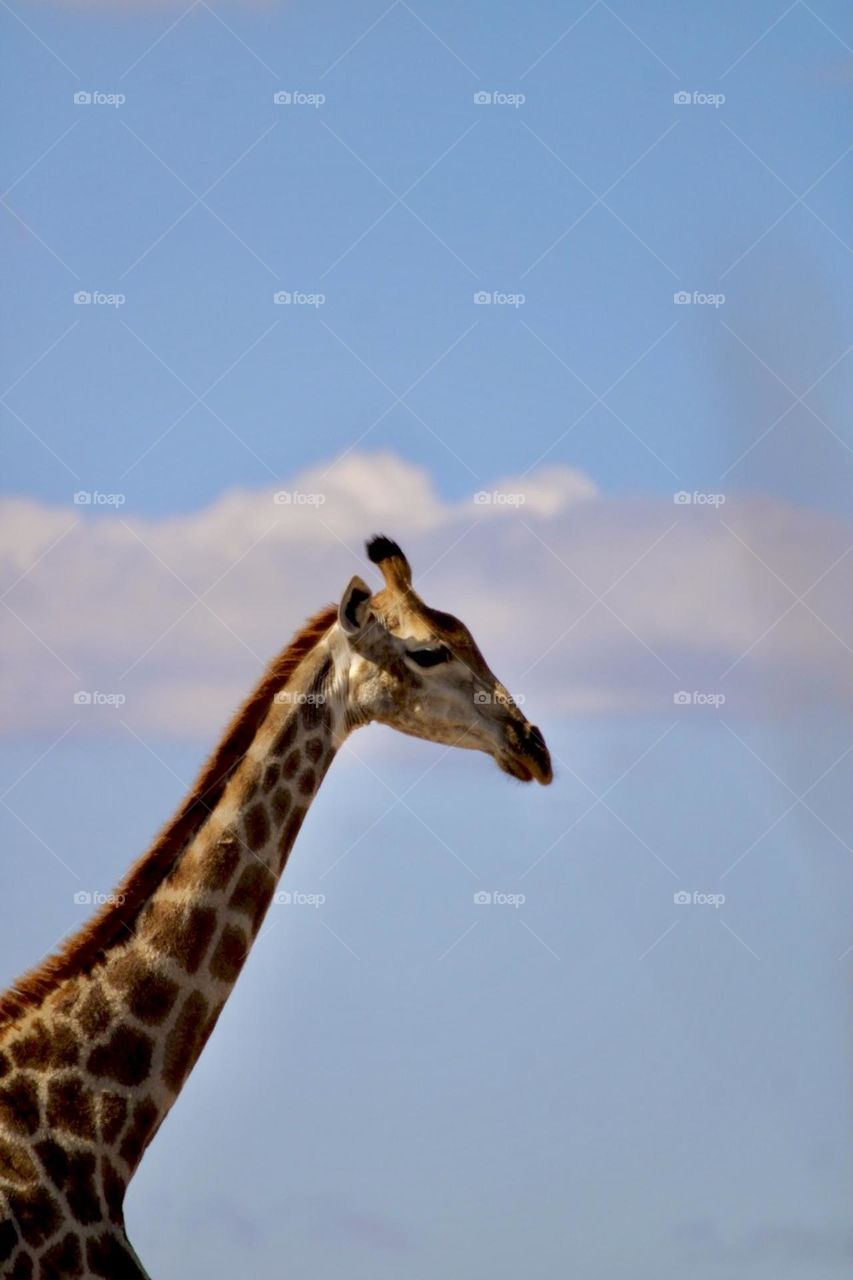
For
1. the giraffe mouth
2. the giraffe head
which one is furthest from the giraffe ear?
the giraffe mouth

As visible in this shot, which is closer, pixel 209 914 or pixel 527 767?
pixel 209 914

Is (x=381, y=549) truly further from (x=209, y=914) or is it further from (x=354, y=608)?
(x=209, y=914)

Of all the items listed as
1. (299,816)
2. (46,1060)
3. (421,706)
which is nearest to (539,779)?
(421,706)

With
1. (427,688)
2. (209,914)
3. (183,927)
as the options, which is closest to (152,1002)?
(183,927)

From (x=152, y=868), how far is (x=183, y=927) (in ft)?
1.57

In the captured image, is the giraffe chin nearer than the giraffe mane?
No

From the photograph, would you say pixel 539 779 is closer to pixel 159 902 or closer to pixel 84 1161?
pixel 159 902

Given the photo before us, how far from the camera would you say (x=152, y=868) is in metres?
12.1

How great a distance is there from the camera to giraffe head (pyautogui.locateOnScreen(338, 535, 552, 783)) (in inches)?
507

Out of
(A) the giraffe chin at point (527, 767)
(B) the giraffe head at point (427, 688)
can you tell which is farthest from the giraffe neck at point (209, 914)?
(A) the giraffe chin at point (527, 767)

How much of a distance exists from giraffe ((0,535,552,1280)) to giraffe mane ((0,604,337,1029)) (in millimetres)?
10

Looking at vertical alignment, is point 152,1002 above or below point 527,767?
below

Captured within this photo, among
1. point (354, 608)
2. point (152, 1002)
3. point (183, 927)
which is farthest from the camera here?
point (354, 608)

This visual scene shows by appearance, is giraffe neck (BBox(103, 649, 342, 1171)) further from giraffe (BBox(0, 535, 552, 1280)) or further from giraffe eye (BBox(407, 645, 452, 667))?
giraffe eye (BBox(407, 645, 452, 667))
